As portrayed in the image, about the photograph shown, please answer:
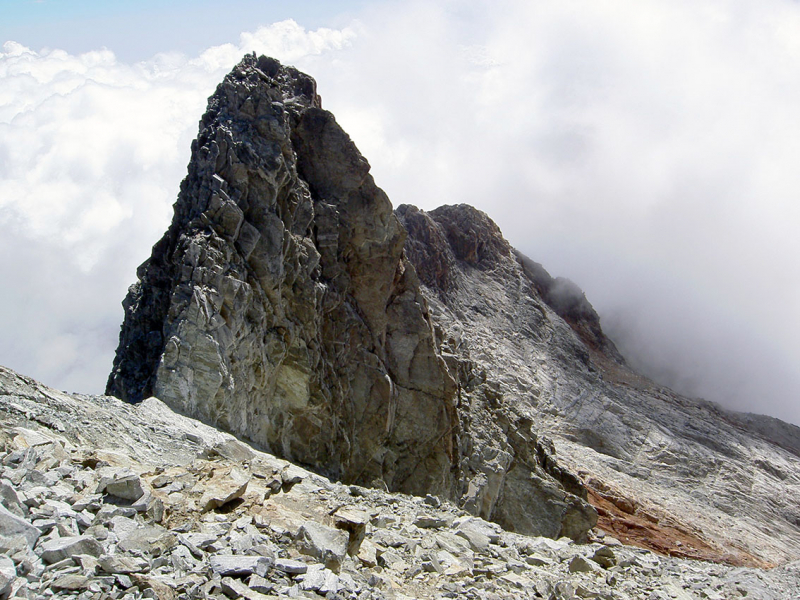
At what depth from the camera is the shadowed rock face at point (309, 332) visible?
22.7 m

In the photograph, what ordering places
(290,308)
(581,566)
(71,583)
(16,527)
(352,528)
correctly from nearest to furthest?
(71,583) → (16,527) → (352,528) → (581,566) → (290,308)

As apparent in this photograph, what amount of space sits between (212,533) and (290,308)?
16883 mm

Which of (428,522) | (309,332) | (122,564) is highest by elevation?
(309,332)

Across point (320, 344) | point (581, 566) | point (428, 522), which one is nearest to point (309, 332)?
point (320, 344)

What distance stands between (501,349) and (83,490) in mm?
51826

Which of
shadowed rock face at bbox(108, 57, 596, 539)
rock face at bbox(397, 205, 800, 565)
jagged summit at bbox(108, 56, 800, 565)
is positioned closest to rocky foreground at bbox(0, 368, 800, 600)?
shadowed rock face at bbox(108, 57, 596, 539)

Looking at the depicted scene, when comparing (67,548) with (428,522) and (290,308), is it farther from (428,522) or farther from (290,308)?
(290,308)

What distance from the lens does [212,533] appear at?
10.4m

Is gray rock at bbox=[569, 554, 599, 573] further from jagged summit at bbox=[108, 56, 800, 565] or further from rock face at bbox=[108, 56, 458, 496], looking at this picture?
jagged summit at bbox=[108, 56, 800, 565]

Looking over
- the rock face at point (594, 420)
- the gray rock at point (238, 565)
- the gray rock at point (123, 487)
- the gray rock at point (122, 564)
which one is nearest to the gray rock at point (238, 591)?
the gray rock at point (238, 565)

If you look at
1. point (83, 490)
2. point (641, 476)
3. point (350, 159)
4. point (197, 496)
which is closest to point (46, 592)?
point (83, 490)

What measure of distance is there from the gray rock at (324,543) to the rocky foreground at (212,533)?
3 centimetres

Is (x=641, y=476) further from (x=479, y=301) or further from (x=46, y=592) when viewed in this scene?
(x=46, y=592)

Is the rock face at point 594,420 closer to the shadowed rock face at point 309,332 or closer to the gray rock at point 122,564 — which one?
the shadowed rock face at point 309,332
